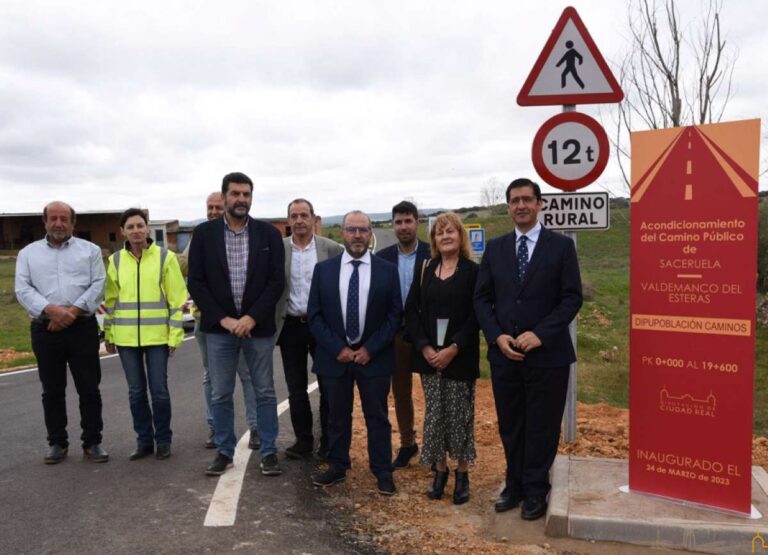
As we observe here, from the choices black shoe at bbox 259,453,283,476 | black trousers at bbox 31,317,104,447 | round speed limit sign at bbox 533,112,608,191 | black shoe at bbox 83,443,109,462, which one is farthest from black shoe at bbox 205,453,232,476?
round speed limit sign at bbox 533,112,608,191

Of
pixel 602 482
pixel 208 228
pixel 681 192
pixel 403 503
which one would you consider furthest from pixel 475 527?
pixel 208 228

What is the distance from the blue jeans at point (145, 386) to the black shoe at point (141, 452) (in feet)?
0.11

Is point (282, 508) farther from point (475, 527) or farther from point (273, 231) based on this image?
point (273, 231)

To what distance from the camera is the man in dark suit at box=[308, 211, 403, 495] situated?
5.05 meters

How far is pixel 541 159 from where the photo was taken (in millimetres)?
5066

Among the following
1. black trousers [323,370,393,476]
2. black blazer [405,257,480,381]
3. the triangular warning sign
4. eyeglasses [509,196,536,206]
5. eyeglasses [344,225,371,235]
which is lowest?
black trousers [323,370,393,476]

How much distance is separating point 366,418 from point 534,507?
1385mm

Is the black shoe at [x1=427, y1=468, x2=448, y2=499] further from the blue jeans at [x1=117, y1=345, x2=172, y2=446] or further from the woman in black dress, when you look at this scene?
the blue jeans at [x1=117, y1=345, x2=172, y2=446]

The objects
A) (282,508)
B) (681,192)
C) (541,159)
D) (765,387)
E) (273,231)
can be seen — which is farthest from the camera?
(765,387)

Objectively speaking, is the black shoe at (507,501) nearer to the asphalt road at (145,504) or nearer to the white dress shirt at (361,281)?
the asphalt road at (145,504)

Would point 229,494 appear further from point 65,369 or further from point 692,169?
point 692,169

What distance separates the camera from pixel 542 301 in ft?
14.5

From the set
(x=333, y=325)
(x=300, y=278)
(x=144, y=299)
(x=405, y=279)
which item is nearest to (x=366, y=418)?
(x=333, y=325)

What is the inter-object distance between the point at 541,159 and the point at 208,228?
262 cm
